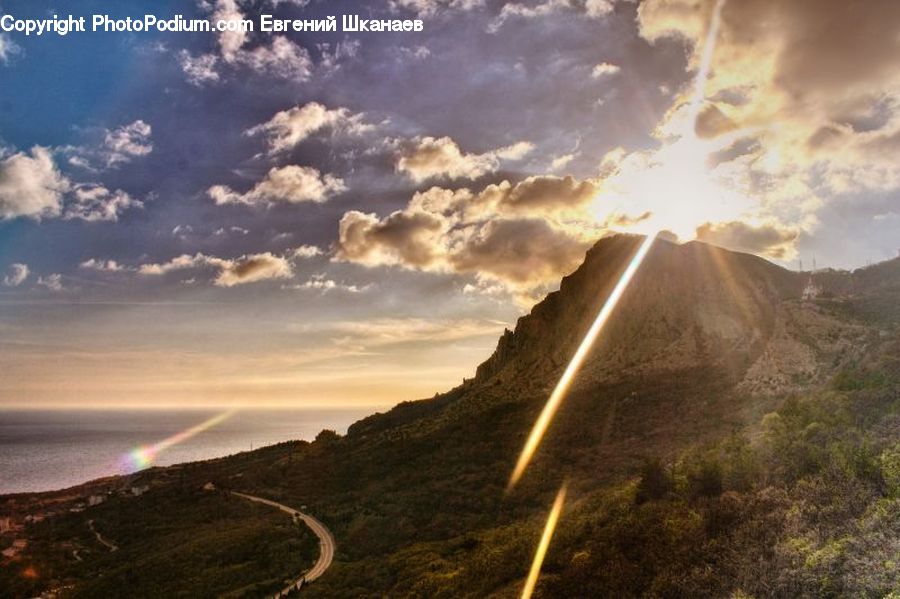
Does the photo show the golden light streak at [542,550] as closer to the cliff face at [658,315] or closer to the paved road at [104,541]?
the cliff face at [658,315]

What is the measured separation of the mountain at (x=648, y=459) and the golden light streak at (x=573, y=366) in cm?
149

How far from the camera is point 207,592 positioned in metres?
47.7

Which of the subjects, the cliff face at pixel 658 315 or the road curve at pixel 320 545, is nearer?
the road curve at pixel 320 545

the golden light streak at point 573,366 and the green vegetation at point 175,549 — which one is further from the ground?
the golden light streak at point 573,366

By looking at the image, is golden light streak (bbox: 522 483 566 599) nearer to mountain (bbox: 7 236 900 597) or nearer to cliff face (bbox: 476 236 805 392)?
mountain (bbox: 7 236 900 597)

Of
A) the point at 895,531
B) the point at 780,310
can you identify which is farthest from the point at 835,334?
the point at 895,531

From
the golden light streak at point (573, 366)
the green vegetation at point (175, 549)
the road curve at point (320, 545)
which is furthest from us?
the golden light streak at point (573, 366)

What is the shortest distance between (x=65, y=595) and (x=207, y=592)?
62.7 feet

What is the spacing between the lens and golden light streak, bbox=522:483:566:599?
28562 millimetres

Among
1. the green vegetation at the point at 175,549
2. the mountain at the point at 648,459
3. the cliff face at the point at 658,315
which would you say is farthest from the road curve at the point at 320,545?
the cliff face at the point at 658,315

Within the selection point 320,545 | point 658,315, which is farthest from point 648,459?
point 658,315

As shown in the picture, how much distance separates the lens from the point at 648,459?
39.1 m

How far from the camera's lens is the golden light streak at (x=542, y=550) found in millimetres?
28562

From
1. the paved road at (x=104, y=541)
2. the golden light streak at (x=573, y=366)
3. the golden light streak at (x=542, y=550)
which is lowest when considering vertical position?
the paved road at (x=104, y=541)
